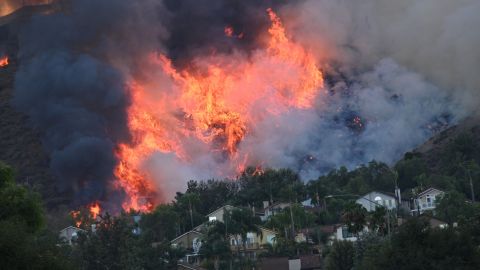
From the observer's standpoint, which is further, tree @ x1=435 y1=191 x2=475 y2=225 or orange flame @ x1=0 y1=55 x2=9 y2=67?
orange flame @ x1=0 y1=55 x2=9 y2=67

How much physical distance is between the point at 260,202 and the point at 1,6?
233ft

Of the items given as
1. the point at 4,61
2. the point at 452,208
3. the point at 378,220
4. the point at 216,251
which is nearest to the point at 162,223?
the point at 216,251

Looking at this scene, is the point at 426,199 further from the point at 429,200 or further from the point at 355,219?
the point at 355,219

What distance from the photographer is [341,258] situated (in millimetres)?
62094

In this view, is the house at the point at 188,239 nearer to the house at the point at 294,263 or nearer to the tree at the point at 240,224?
the tree at the point at 240,224

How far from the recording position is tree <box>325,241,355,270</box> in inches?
2430

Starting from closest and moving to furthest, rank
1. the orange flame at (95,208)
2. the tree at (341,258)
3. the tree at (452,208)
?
the tree at (341,258) → the tree at (452,208) → the orange flame at (95,208)

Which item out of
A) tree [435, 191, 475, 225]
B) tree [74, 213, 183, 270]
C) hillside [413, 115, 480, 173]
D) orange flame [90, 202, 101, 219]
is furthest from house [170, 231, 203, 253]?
hillside [413, 115, 480, 173]

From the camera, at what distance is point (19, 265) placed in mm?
22375

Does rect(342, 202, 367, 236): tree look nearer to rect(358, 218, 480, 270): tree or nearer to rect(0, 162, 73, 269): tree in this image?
rect(358, 218, 480, 270): tree

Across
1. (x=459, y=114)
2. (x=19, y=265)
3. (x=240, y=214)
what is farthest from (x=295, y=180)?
(x=19, y=265)

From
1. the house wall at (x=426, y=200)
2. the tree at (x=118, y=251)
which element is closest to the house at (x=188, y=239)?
the tree at (x=118, y=251)

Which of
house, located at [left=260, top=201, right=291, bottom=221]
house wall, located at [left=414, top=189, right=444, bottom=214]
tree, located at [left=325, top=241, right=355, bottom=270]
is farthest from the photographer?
house, located at [left=260, top=201, right=291, bottom=221]

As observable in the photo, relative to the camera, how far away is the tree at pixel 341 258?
61722mm
